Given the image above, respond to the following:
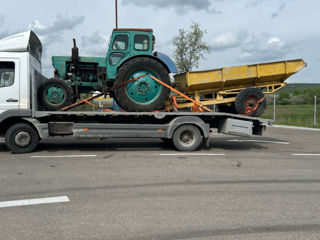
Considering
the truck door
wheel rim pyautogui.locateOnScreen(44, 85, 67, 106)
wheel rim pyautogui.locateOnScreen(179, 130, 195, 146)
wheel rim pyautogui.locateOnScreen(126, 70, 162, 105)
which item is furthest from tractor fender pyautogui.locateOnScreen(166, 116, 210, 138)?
the truck door

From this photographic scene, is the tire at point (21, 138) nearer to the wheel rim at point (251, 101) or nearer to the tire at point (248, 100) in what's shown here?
the tire at point (248, 100)

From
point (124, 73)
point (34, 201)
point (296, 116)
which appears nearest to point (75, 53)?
point (124, 73)

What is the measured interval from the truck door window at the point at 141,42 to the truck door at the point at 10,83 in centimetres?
321

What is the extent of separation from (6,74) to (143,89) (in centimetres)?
358

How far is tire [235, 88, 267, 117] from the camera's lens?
9.00 meters

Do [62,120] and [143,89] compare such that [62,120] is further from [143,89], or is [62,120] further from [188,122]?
[188,122]

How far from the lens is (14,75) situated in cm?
789

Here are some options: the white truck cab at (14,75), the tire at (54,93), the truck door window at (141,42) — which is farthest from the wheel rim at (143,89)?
the white truck cab at (14,75)

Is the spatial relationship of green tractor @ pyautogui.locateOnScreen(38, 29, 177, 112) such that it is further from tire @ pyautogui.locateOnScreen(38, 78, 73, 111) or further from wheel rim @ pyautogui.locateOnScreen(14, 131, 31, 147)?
wheel rim @ pyautogui.locateOnScreen(14, 131, 31, 147)

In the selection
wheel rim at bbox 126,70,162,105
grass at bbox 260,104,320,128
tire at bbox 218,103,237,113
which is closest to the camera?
wheel rim at bbox 126,70,162,105

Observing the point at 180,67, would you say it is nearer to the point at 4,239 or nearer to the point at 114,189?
the point at 114,189

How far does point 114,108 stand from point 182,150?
2.45 meters

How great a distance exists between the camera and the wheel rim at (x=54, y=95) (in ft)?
27.7

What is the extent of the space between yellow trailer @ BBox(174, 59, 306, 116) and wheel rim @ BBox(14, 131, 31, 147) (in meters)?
4.23
